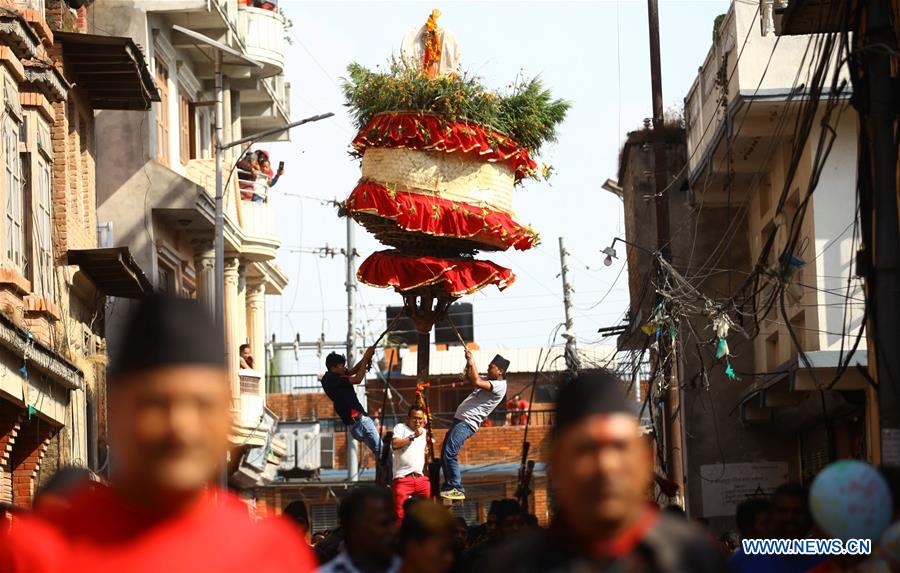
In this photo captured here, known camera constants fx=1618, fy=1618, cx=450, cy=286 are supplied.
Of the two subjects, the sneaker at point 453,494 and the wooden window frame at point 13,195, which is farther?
the wooden window frame at point 13,195

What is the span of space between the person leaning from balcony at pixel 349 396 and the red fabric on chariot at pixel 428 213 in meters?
1.48

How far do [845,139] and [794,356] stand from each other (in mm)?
3354

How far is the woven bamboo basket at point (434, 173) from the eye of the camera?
1445cm

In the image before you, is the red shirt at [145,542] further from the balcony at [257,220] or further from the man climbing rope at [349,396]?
the balcony at [257,220]

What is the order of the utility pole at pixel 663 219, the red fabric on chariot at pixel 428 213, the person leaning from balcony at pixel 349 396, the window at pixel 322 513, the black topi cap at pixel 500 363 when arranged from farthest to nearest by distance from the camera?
the window at pixel 322 513 < the utility pole at pixel 663 219 < the black topi cap at pixel 500 363 < the person leaning from balcony at pixel 349 396 < the red fabric on chariot at pixel 428 213

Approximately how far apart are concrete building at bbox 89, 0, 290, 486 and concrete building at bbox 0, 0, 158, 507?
2.61m

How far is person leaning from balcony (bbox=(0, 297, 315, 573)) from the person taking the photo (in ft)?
11.2

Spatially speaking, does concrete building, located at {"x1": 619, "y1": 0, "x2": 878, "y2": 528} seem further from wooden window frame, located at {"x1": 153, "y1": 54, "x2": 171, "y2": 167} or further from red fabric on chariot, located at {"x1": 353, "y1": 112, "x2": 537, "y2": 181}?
wooden window frame, located at {"x1": 153, "y1": 54, "x2": 171, "y2": 167}

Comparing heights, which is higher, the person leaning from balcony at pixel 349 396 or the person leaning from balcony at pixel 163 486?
the person leaning from balcony at pixel 163 486

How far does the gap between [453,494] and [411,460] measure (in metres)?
0.52

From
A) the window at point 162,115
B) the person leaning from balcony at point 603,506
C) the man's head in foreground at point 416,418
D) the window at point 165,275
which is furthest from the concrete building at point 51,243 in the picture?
the person leaning from balcony at point 603,506

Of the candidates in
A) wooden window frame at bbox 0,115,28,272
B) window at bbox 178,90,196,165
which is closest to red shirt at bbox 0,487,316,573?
wooden window frame at bbox 0,115,28,272

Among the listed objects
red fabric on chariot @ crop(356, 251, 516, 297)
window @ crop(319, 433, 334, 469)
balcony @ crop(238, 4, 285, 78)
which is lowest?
window @ crop(319, 433, 334, 469)

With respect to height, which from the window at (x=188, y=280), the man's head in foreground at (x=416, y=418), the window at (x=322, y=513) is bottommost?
the window at (x=322, y=513)
